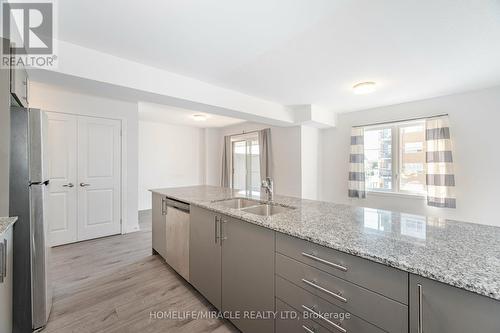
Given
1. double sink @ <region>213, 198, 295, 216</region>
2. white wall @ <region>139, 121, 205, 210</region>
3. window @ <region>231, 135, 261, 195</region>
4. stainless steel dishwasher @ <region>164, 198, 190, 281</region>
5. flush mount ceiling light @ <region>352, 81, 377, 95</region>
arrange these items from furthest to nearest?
white wall @ <region>139, 121, 205, 210</region>, window @ <region>231, 135, 261, 195</region>, flush mount ceiling light @ <region>352, 81, 377, 95</region>, stainless steel dishwasher @ <region>164, 198, 190, 281</region>, double sink @ <region>213, 198, 295, 216</region>

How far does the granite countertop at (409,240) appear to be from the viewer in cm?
77

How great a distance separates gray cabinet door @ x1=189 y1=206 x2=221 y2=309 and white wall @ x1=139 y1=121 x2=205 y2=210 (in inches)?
151

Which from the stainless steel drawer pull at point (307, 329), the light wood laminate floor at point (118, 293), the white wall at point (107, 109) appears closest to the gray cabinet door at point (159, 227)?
the light wood laminate floor at point (118, 293)

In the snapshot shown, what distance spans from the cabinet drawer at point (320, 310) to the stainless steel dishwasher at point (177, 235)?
125cm

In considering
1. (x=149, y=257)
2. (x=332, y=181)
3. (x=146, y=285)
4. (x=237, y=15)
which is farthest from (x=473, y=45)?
(x=149, y=257)

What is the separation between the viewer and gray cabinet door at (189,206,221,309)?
1797 millimetres

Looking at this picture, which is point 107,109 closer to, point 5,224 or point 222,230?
point 5,224

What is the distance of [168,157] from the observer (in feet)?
20.2

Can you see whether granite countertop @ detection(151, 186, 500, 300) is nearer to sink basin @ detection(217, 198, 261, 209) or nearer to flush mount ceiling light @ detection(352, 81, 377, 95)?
sink basin @ detection(217, 198, 261, 209)

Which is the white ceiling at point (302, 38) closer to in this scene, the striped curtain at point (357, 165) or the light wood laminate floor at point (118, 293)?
the striped curtain at point (357, 165)

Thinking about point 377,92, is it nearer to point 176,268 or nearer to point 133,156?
point 176,268

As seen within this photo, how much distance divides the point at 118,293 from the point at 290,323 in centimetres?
179

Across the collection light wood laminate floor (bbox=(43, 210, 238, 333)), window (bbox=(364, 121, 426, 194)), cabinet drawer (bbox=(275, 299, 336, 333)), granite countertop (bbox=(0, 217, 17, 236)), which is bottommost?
light wood laminate floor (bbox=(43, 210, 238, 333))

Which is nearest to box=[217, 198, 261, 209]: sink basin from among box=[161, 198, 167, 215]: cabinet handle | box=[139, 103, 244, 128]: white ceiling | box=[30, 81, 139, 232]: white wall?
box=[161, 198, 167, 215]: cabinet handle
